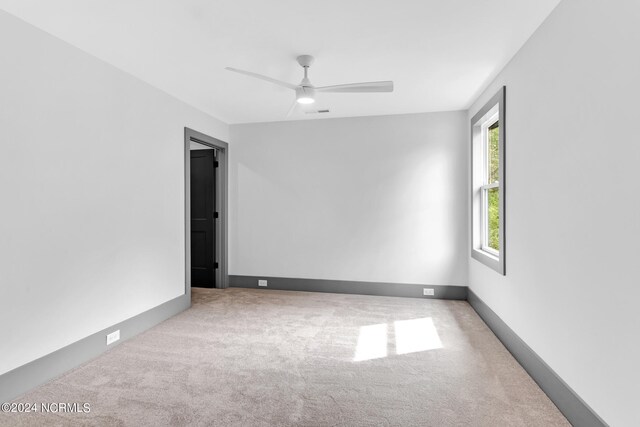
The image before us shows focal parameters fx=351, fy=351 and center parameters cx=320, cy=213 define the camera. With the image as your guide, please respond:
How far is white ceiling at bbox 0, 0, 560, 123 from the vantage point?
229 centimetres

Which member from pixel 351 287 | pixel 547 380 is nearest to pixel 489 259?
pixel 547 380

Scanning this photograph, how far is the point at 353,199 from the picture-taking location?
5.08 m

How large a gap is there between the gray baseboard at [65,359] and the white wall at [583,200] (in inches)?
137

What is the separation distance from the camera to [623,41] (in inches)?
63.4

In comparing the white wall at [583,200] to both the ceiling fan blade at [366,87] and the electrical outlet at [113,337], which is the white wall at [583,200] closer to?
the ceiling fan blade at [366,87]

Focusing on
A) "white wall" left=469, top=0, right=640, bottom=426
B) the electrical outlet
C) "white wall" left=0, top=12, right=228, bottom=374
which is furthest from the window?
the electrical outlet

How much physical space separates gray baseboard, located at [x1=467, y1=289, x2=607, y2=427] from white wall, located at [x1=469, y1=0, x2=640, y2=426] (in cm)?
5

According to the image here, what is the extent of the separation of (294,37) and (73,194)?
2138 millimetres

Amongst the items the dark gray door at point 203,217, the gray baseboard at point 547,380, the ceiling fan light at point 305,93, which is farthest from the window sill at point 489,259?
the dark gray door at point 203,217

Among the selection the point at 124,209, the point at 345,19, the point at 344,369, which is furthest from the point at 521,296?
the point at 124,209

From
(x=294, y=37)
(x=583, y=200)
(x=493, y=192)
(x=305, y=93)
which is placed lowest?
(x=583, y=200)

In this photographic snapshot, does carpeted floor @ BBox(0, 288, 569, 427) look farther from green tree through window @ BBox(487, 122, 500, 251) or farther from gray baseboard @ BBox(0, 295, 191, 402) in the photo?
green tree through window @ BBox(487, 122, 500, 251)

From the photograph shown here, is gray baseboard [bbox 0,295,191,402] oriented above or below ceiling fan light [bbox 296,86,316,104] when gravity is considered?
below

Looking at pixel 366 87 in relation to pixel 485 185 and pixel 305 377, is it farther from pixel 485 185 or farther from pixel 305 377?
pixel 305 377
